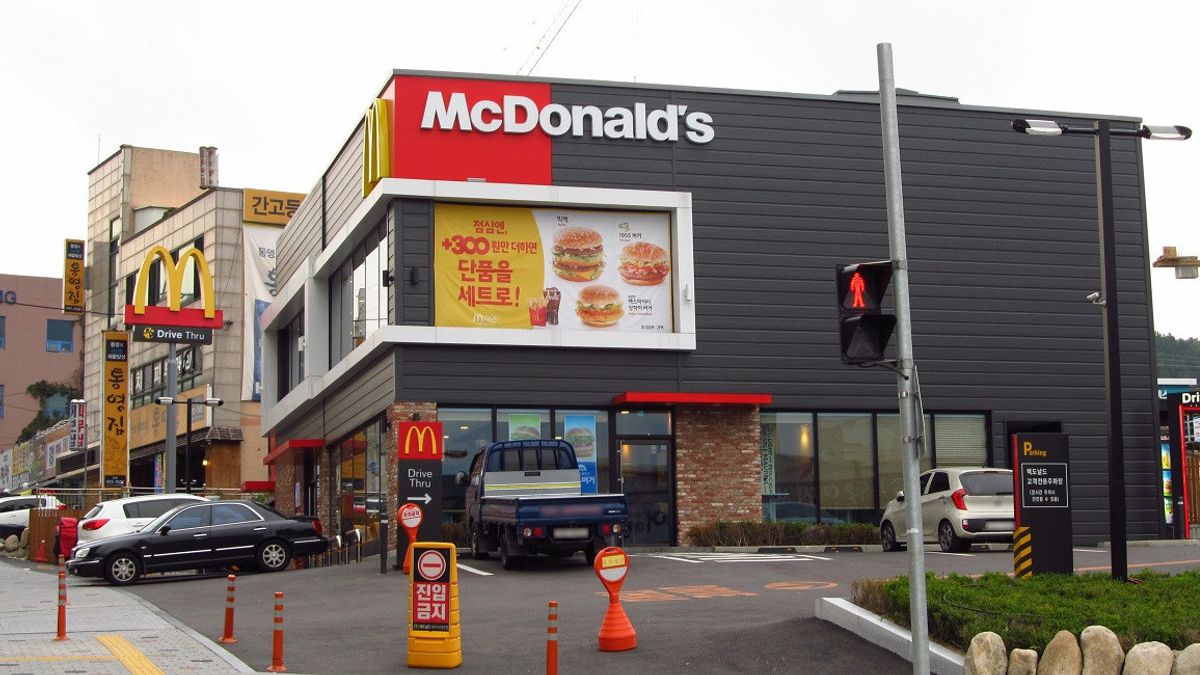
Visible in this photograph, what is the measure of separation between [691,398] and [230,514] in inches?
364

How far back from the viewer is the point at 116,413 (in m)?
52.3

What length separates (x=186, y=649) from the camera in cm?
1489

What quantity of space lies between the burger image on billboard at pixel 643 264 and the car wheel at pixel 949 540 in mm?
7972

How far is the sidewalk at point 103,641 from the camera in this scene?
1371 cm

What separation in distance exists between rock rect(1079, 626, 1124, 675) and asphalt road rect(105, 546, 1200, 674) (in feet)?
6.16

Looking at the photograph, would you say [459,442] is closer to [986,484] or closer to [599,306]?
[599,306]

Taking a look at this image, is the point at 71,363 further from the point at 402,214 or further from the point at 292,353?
the point at 402,214

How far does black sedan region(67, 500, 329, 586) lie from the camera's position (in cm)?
2425

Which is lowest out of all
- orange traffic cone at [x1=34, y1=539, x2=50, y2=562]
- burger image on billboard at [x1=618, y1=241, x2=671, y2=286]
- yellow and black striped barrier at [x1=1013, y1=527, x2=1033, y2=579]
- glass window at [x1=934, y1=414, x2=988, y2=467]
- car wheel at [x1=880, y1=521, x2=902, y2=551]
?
orange traffic cone at [x1=34, y1=539, x2=50, y2=562]

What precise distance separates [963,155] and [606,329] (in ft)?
30.2

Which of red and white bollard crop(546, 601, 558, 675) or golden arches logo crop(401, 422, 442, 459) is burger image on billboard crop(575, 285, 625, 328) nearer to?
golden arches logo crop(401, 422, 442, 459)

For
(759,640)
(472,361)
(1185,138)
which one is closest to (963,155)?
(472,361)

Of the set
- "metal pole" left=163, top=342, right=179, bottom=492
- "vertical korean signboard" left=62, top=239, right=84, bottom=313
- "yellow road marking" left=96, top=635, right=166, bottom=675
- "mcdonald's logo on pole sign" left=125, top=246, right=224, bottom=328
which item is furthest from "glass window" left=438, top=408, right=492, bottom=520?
"vertical korean signboard" left=62, top=239, right=84, bottom=313

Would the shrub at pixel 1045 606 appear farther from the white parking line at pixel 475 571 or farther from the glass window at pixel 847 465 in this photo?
the glass window at pixel 847 465
